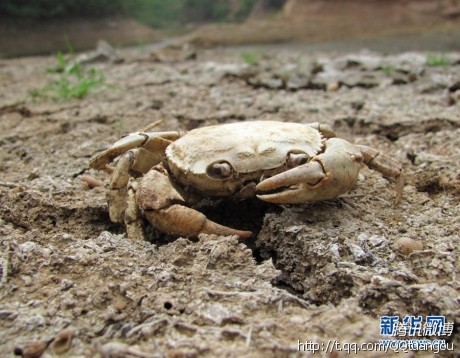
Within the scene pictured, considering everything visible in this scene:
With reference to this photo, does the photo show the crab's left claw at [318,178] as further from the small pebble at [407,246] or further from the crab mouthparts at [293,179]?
the small pebble at [407,246]

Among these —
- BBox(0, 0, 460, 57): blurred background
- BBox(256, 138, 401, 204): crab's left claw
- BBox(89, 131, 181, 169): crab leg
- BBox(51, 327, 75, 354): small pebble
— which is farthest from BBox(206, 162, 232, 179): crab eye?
BBox(0, 0, 460, 57): blurred background

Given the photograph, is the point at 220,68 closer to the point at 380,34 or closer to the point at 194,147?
the point at 194,147

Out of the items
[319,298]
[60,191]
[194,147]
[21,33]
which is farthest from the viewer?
[21,33]

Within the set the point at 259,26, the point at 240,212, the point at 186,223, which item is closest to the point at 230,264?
the point at 186,223

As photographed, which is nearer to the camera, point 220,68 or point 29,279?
point 29,279

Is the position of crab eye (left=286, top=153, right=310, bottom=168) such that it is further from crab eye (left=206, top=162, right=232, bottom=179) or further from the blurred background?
the blurred background

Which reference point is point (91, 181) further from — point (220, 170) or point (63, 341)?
point (63, 341)

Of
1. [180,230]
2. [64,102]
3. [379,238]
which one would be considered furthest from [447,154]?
[64,102]
